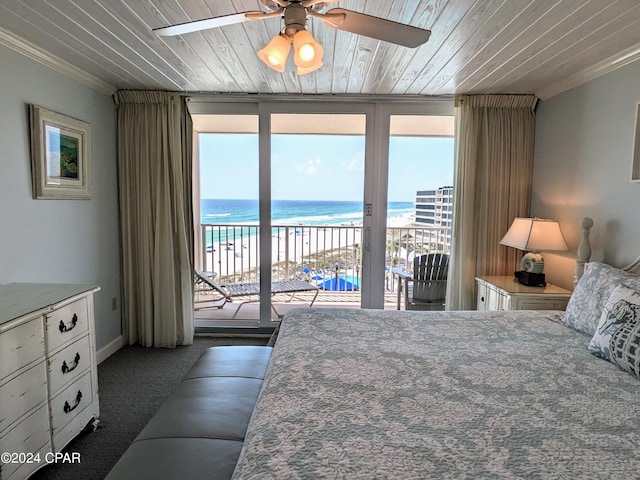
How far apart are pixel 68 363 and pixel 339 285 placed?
11.1 ft

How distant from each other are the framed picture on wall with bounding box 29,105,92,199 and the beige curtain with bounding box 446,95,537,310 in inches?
119

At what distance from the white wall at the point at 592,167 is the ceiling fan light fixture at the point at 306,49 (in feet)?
6.63

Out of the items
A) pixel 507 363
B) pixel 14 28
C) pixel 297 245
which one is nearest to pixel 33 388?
pixel 14 28

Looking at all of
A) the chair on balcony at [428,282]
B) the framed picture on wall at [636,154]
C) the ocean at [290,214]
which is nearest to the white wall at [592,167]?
the framed picture on wall at [636,154]

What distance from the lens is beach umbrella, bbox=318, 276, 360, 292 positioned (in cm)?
485

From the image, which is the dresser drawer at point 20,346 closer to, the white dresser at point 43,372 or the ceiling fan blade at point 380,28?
the white dresser at point 43,372

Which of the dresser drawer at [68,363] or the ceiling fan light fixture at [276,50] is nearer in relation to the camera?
the ceiling fan light fixture at [276,50]

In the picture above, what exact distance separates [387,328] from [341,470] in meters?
1.10

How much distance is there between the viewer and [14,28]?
6.56 ft

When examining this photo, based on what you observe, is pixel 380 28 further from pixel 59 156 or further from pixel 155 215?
pixel 155 215

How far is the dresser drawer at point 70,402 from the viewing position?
5.88ft

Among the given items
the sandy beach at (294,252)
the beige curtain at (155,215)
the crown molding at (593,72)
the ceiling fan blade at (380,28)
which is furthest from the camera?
the sandy beach at (294,252)

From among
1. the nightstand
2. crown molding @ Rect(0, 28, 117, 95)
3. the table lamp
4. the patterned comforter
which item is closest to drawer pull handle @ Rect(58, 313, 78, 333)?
the patterned comforter

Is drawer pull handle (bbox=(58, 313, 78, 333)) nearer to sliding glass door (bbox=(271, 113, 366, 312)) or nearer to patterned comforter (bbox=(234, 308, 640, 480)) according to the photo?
patterned comforter (bbox=(234, 308, 640, 480))
